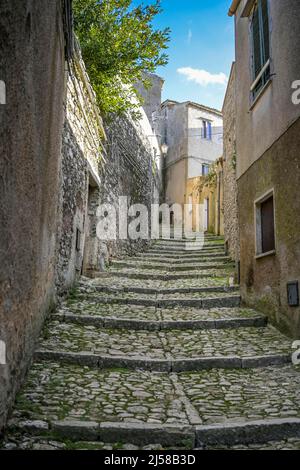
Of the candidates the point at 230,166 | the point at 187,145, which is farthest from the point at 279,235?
the point at 187,145

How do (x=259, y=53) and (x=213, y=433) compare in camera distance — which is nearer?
(x=213, y=433)

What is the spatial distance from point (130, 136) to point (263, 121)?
6.45 m

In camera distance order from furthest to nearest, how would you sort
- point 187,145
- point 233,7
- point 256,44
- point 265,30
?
1. point 187,145
2. point 233,7
3. point 256,44
4. point 265,30

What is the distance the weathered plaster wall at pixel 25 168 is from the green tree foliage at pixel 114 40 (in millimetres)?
3175

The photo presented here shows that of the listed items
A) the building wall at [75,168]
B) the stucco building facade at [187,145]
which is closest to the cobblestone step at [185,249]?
the building wall at [75,168]

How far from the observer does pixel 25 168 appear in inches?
115

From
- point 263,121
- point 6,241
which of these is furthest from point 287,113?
point 6,241

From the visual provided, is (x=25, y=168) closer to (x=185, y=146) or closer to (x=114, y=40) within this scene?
(x=114, y=40)

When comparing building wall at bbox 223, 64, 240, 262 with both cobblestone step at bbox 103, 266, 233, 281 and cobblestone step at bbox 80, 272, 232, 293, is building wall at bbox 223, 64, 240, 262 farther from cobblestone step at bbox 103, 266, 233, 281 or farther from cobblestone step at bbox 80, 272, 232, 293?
cobblestone step at bbox 80, 272, 232, 293

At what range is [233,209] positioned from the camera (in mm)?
10344

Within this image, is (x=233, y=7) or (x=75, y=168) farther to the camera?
(x=233, y=7)

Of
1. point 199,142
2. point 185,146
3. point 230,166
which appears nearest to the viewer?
point 230,166

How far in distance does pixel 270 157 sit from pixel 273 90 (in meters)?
0.87
